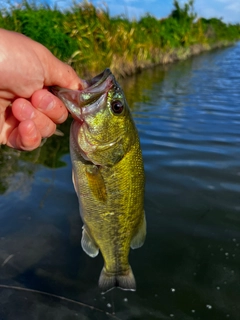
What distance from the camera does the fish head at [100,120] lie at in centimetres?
233

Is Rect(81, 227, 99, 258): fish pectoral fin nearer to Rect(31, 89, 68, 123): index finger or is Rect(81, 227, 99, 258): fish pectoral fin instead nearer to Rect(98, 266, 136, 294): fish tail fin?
Rect(98, 266, 136, 294): fish tail fin

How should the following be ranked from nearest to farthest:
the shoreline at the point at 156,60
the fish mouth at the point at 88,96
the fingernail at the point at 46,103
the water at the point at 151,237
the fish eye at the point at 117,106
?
1. the fish mouth at the point at 88,96
2. the fish eye at the point at 117,106
3. the fingernail at the point at 46,103
4. the water at the point at 151,237
5. the shoreline at the point at 156,60

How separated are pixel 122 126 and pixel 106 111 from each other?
148 millimetres

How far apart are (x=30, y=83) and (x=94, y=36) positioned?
36.4 feet

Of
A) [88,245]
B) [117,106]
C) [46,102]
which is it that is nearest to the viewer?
[117,106]

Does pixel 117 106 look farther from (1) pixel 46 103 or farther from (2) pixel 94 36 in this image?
(2) pixel 94 36

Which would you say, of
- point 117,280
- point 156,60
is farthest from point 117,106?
point 156,60

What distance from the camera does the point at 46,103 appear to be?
258cm

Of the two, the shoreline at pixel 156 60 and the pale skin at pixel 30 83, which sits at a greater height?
the pale skin at pixel 30 83

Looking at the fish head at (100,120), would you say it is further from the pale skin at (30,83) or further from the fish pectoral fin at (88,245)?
the fish pectoral fin at (88,245)

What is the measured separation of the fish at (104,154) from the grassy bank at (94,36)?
7.93 meters

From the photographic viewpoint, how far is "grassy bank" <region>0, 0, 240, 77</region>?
1037 cm

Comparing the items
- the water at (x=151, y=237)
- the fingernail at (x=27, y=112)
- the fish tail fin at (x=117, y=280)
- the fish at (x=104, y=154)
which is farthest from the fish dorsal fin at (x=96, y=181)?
the water at (x=151, y=237)

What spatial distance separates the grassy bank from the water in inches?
167
